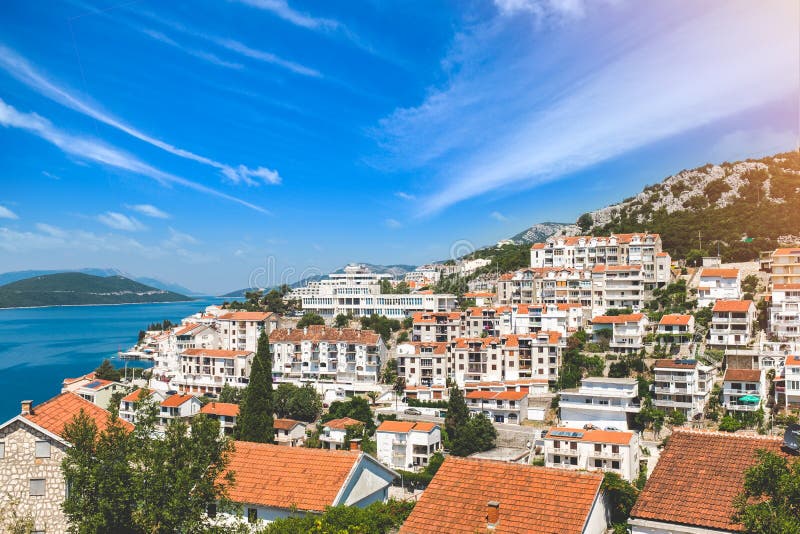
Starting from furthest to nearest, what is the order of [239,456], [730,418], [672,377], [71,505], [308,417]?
[308,417], [672,377], [730,418], [239,456], [71,505]

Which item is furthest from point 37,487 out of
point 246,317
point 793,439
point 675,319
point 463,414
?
point 246,317

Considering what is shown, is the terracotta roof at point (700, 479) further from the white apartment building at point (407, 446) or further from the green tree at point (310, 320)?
the green tree at point (310, 320)

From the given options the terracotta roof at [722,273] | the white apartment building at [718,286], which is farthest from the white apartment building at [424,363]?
the terracotta roof at [722,273]

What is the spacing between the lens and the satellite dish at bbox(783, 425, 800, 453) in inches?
326

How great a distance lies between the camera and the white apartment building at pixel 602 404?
2956cm

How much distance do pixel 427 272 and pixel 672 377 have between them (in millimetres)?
57691

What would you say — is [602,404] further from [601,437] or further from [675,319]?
[675,319]

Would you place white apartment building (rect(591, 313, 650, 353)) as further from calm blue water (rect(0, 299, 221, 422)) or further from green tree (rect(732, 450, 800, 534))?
calm blue water (rect(0, 299, 221, 422))

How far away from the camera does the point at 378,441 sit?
28828 millimetres

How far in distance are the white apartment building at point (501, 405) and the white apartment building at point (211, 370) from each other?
1765 centimetres

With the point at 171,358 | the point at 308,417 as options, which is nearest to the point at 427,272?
the point at 171,358

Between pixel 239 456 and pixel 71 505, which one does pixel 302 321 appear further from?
pixel 71 505

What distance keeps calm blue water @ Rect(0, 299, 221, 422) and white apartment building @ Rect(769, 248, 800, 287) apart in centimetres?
5193

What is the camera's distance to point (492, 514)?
340 inches
